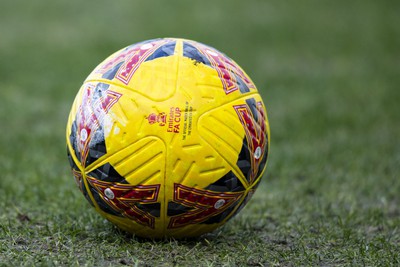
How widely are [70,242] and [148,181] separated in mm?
677

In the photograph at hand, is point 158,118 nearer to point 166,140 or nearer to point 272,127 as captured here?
point 166,140

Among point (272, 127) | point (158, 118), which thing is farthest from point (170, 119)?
point (272, 127)

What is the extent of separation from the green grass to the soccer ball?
0.27m

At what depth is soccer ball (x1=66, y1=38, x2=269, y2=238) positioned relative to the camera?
11.7 ft

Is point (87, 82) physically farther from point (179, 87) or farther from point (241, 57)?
point (241, 57)

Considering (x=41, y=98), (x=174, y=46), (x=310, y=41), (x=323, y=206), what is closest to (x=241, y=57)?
(x=310, y=41)

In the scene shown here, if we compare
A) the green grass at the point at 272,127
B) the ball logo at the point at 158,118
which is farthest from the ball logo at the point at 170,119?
the green grass at the point at 272,127

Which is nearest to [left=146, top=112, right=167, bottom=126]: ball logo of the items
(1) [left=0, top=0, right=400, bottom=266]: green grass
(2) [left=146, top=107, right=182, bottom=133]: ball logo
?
(2) [left=146, top=107, right=182, bottom=133]: ball logo

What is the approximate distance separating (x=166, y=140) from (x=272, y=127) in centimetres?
443

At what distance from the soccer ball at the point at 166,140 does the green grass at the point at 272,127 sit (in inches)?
10.4

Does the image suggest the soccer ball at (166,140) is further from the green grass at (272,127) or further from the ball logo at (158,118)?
the green grass at (272,127)

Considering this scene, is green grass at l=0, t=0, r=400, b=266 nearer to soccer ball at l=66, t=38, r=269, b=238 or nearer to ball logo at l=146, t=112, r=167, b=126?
soccer ball at l=66, t=38, r=269, b=238

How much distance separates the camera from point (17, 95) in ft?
29.1

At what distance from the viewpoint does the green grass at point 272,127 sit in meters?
3.92
